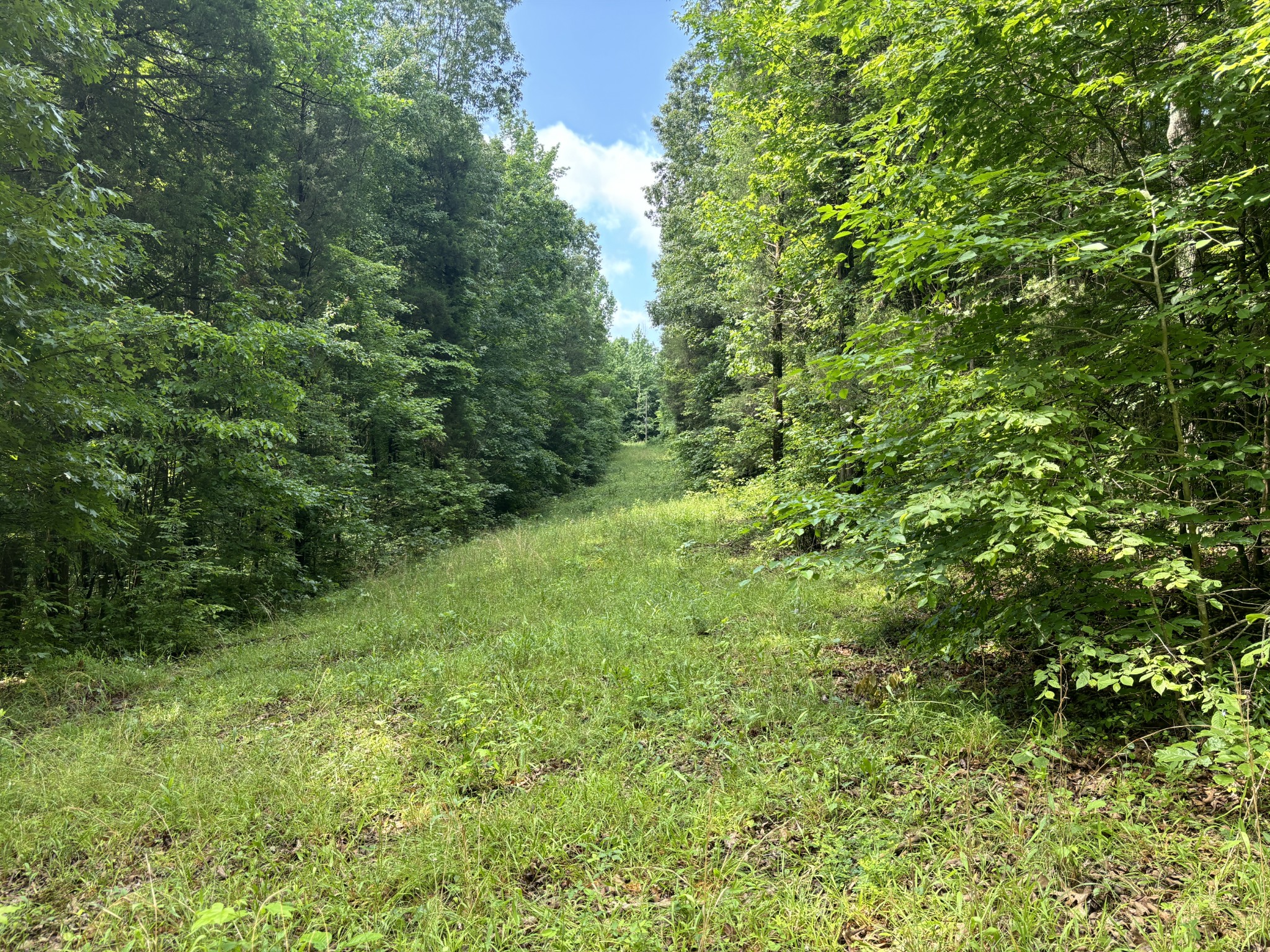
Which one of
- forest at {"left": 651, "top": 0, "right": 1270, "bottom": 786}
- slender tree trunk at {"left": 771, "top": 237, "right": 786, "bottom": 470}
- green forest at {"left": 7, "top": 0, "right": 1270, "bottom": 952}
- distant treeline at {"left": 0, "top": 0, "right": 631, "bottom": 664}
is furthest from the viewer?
slender tree trunk at {"left": 771, "top": 237, "right": 786, "bottom": 470}

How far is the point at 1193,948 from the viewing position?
1.96 metres

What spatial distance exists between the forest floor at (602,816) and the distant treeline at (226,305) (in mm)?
2593

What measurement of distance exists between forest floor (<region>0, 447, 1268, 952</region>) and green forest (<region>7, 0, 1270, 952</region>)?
0.09ft

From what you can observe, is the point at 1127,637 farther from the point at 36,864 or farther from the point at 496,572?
the point at 496,572

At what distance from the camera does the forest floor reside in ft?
7.63

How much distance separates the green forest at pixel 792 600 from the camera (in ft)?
8.30

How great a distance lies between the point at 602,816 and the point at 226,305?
1007cm

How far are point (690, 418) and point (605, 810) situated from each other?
19.3 meters

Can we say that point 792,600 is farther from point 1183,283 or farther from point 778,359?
point 778,359

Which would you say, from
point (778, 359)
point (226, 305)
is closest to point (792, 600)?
point (778, 359)

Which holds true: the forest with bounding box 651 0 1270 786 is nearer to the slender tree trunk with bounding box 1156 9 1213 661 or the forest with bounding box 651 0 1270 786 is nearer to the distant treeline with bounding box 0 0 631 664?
the slender tree trunk with bounding box 1156 9 1213 661

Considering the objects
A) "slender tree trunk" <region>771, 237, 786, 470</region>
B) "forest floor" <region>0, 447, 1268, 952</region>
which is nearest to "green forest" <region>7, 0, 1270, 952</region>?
"forest floor" <region>0, 447, 1268, 952</region>

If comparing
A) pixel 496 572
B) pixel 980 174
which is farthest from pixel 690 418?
pixel 980 174

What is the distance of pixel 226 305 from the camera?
8.95 meters
